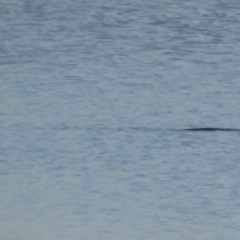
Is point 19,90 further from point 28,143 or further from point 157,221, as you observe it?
point 157,221

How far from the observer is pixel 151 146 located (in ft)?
8.71

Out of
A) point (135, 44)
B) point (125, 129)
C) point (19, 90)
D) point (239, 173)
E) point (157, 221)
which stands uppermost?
point (135, 44)

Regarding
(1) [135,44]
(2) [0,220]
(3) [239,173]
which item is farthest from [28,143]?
(3) [239,173]

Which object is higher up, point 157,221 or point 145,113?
point 145,113

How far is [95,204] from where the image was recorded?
2711mm

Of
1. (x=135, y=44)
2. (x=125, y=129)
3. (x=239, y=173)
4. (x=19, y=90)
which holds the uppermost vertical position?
(x=135, y=44)

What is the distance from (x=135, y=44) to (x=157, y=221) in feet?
2.49

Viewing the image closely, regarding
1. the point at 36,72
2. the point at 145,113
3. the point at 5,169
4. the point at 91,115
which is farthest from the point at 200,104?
the point at 5,169

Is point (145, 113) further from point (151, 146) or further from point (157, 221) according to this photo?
point (157, 221)

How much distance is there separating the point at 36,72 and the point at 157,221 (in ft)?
2.68

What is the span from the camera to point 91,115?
2668 millimetres

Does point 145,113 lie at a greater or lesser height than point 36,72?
lesser

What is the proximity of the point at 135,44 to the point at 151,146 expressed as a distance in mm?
432

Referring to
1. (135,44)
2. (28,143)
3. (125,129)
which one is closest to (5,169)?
(28,143)
